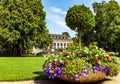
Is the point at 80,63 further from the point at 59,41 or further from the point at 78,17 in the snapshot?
the point at 59,41

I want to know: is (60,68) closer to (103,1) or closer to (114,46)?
(114,46)

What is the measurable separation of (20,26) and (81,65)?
31.6 m

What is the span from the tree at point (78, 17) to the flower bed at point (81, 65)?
16566 mm

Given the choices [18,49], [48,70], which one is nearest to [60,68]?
[48,70]

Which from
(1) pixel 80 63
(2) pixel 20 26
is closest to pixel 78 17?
(2) pixel 20 26

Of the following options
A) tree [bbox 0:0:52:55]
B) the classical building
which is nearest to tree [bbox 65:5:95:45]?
tree [bbox 0:0:52:55]

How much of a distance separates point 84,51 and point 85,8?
18.4 m

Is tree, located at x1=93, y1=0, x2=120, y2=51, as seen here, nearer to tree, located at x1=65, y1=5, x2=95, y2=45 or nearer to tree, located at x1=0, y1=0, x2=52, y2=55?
tree, located at x1=0, y1=0, x2=52, y2=55

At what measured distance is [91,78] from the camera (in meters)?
8.64

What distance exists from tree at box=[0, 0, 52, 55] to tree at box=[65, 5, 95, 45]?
13.8 meters

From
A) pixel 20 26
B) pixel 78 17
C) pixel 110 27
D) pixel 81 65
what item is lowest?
pixel 81 65

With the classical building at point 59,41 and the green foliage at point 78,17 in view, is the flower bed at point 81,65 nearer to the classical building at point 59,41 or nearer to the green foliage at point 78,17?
the green foliage at point 78,17

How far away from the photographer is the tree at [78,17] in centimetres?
2588

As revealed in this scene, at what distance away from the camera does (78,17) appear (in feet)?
84.6
